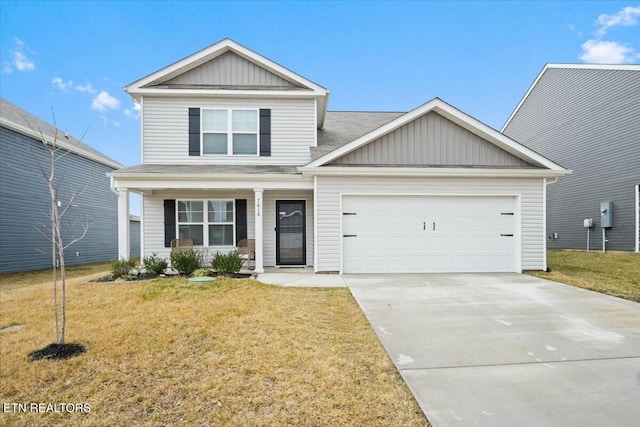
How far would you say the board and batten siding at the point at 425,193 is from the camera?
29.8 ft

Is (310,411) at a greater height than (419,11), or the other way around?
(419,11)

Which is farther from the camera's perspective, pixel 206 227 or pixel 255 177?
pixel 206 227

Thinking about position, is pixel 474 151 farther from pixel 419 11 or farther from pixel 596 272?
pixel 419 11

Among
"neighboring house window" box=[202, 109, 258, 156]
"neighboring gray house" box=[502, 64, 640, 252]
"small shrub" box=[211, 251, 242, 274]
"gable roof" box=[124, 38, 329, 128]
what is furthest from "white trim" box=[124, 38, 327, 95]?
"neighboring gray house" box=[502, 64, 640, 252]

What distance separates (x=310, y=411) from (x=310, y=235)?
7.89 metres

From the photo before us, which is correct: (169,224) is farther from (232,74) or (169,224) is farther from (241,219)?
(232,74)

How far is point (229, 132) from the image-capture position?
10523 millimetres

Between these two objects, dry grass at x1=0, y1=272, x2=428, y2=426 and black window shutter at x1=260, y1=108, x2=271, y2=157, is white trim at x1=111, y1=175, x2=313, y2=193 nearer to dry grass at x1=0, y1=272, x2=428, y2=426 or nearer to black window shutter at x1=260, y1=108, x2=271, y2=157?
black window shutter at x1=260, y1=108, x2=271, y2=157

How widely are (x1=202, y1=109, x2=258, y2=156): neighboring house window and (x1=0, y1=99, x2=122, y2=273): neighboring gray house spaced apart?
3772 mm

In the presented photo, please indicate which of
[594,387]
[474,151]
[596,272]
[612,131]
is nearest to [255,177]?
[474,151]

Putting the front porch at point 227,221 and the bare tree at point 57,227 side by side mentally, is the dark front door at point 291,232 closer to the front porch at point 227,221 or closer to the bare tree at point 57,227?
the front porch at point 227,221

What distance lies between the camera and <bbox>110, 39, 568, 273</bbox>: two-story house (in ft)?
29.8

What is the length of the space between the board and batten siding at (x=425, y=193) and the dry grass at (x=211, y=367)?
10.6 ft

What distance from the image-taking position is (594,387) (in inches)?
121
